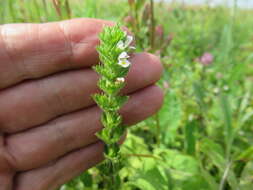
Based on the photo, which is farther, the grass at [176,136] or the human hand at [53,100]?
the grass at [176,136]

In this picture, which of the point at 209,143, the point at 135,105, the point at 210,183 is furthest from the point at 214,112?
the point at 135,105

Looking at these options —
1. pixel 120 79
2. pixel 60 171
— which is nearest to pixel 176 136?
pixel 60 171

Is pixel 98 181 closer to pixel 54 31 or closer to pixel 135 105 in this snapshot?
pixel 135 105

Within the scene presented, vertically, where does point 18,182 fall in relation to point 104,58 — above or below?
below

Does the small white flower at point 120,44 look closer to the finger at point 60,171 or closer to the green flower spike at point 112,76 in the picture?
the green flower spike at point 112,76

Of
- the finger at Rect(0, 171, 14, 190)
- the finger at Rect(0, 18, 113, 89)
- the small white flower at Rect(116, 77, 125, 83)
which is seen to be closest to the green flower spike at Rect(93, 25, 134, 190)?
the small white flower at Rect(116, 77, 125, 83)

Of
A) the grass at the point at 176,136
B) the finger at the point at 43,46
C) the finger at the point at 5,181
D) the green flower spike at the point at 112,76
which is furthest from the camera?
the grass at the point at 176,136

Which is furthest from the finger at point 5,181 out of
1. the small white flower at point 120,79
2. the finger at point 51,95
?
the small white flower at point 120,79

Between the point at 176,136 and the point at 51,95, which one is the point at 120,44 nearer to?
the point at 51,95

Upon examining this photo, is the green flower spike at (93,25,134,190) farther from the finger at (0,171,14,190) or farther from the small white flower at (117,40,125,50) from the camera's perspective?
the finger at (0,171,14,190)
